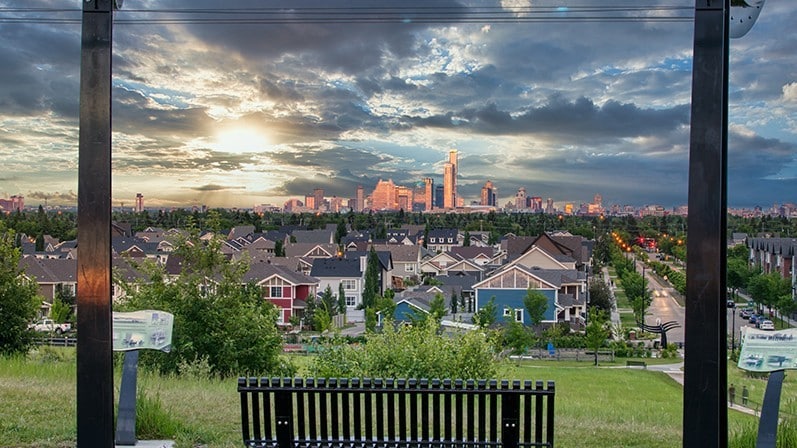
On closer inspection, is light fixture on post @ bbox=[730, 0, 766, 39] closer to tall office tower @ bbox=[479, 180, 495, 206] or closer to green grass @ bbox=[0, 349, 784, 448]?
green grass @ bbox=[0, 349, 784, 448]

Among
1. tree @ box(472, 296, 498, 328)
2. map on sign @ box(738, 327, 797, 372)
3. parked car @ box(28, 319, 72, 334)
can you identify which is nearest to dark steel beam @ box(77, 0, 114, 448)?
map on sign @ box(738, 327, 797, 372)

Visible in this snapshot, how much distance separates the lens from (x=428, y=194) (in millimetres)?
→ 8234

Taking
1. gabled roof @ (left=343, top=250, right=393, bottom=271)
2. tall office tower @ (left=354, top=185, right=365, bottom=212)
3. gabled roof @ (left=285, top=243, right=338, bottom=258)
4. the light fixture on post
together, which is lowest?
gabled roof @ (left=343, top=250, right=393, bottom=271)

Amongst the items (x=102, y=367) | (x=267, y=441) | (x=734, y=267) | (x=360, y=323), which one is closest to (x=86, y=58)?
(x=102, y=367)

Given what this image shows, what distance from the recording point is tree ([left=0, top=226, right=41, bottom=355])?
895 cm

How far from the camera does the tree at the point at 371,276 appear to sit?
8.75 meters

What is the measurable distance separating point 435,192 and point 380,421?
16.7 ft

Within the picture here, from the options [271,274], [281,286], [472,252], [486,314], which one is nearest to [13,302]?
[271,274]

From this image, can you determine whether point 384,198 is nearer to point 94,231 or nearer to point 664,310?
point 664,310

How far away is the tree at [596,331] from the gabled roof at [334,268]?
3329mm

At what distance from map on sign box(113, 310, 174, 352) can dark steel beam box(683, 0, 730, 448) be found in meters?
3.11

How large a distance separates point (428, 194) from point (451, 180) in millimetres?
479

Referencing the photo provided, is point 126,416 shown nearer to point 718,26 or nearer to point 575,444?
point 575,444

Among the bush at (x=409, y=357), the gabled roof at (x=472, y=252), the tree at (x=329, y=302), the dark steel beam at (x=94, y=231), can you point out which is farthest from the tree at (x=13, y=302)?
the dark steel beam at (x=94, y=231)
